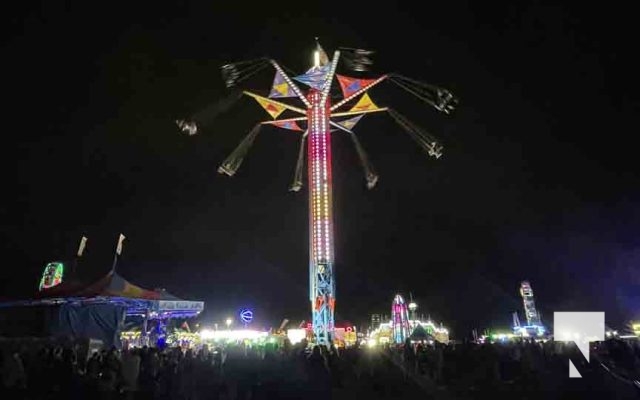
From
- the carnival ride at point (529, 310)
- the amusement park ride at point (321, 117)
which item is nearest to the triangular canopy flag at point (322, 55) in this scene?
the amusement park ride at point (321, 117)

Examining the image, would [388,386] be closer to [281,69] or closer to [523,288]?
[281,69]

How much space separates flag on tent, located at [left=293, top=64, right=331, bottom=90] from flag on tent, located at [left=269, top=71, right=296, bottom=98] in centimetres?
76

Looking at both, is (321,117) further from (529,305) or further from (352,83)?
(529,305)

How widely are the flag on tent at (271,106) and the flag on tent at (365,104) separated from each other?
14.7ft

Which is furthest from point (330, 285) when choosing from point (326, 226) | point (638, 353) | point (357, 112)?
point (638, 353)

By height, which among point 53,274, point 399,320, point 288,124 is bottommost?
point 399,320

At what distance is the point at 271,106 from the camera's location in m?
32.0

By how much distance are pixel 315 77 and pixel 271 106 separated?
3506 millimetres

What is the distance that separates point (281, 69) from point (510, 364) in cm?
2050

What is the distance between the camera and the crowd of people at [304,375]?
12578 mm

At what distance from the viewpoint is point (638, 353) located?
54.3 ft

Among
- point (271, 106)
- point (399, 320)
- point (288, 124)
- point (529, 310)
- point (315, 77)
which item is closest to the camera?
point (315, 77)

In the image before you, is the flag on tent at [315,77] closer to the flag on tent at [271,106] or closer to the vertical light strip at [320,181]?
the vertical light strip at [320,181]

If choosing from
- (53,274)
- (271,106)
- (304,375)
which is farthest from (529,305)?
(304,375)
